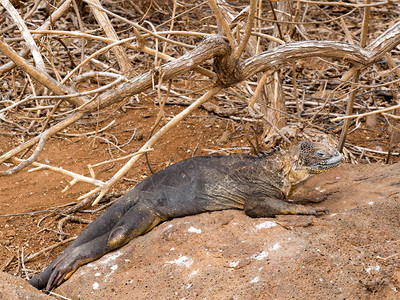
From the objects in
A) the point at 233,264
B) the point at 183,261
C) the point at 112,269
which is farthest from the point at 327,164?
the point at 112,269

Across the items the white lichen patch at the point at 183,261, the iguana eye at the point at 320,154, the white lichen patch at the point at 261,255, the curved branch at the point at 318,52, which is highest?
the curved branch at the point at 318,52

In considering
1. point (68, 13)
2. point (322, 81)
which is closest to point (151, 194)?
point (322, 81)

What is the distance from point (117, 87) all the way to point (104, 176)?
275 centimetres

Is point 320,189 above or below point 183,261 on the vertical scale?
below

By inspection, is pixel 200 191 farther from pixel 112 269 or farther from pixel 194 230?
pixel 112 269

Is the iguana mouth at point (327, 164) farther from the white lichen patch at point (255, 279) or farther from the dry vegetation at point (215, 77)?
the white lichen patch at point (255, 279)

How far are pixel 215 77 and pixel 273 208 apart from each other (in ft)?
4.32

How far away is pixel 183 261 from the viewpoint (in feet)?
12.8

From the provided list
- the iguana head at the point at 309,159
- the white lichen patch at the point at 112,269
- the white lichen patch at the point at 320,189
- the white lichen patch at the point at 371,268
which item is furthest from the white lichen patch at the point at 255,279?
the white lichen patch at the point at 320,189

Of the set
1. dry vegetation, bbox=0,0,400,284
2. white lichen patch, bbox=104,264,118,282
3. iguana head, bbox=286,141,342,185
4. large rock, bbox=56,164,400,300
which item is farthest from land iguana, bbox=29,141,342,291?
dry vegetation, bbox=0,0,400,284

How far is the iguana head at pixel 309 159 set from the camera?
4621 mm

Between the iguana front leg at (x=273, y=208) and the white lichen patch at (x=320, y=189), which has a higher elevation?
the iguana front leg at (x=273, y=208)

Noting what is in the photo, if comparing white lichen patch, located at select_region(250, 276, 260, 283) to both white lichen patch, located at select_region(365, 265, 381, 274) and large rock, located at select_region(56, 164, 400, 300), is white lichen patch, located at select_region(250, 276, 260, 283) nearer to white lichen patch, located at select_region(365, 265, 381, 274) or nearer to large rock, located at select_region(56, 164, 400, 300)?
large rock, located at select_region(56, 164, 400, 300)

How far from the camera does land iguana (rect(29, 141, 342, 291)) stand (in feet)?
14.6
